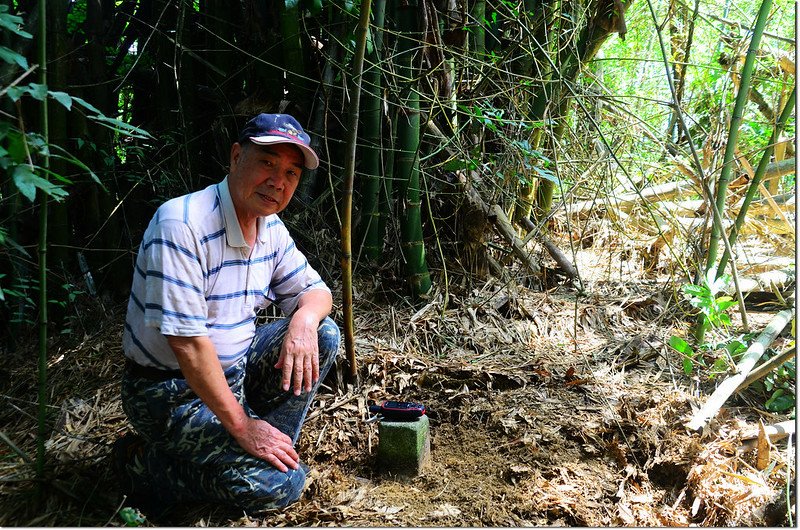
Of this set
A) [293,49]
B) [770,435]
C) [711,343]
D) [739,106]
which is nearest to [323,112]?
[293,49]

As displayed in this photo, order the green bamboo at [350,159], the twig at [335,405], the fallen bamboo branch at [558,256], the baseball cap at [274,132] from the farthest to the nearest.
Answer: the fallen bamboo branch at [558,256]
the twig at [335,405]
the green bamboo at [350,159]
the baseball cap at [274,132]

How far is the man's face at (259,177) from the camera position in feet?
5.88

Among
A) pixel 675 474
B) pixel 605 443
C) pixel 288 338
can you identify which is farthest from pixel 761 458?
pixel 288 338

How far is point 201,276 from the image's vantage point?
170 centimetres

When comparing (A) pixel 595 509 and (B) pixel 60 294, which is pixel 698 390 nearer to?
(A) pixel 595 509

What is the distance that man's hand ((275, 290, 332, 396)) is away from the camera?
1893 mm

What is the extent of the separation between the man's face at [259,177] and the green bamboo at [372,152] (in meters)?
0.92

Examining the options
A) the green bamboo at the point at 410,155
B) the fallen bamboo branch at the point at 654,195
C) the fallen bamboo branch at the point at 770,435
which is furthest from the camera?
the fallen bamboo branch at the point at 654,195

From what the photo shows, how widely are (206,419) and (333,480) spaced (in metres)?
0.51

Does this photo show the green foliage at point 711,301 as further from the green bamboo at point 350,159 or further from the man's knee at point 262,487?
the man's knee at point 262,487

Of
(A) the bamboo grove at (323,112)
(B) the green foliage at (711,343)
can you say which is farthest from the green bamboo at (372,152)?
(B) the green foliage at (711,343)

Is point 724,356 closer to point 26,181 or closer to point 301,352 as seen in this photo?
point 301,352

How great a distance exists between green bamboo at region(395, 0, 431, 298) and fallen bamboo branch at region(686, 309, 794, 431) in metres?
1.33

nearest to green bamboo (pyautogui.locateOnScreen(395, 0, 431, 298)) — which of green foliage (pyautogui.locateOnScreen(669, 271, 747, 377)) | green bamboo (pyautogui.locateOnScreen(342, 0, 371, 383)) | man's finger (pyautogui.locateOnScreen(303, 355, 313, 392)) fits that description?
green bamboo (pyautogui.locateOnScreen(342, 0, 371, 383))
